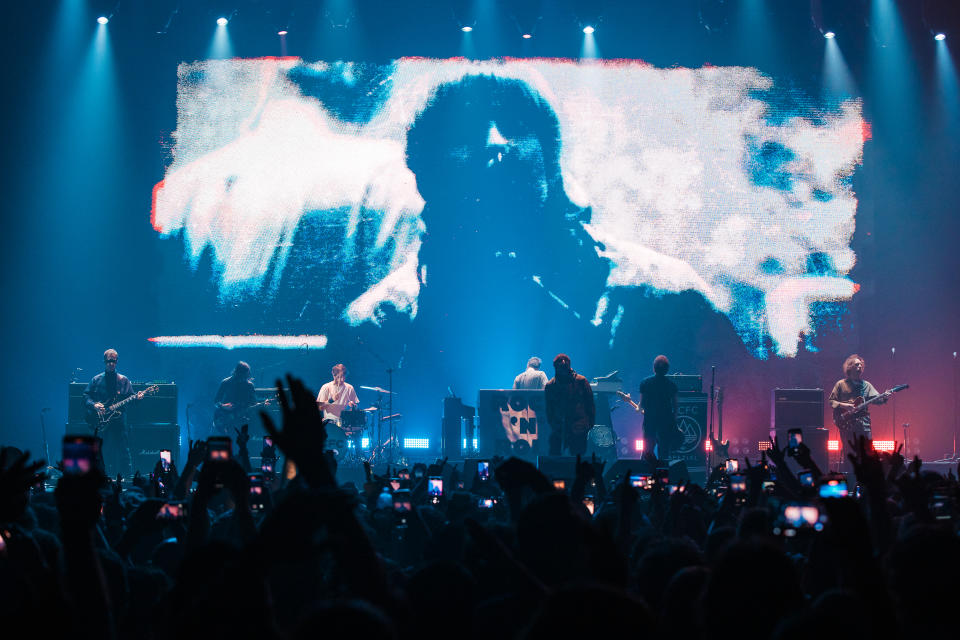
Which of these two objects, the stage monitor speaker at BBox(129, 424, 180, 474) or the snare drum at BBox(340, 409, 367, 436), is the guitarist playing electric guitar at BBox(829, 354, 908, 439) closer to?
the snare drum at BBox(340, 409, 367, 436)

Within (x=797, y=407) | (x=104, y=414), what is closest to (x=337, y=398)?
(x=104, y=414)

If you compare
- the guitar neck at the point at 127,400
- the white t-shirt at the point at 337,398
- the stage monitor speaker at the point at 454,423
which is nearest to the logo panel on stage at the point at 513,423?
the stage monitor speaker at the point at 454,423

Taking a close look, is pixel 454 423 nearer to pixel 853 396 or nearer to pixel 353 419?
pixel 353 419

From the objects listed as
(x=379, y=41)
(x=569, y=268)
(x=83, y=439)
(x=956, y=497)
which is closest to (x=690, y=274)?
(x=569, y=268)

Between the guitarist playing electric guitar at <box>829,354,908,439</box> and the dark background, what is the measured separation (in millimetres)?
2820

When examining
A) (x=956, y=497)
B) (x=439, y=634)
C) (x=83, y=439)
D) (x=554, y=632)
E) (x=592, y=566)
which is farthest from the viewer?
(x=956, y=497)

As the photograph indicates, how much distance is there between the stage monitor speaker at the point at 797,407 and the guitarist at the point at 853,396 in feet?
0.89

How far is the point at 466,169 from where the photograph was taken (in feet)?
57.3

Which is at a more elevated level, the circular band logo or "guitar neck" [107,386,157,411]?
"guitar neck" [107,386,157,411]

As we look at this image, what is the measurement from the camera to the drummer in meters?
15.8

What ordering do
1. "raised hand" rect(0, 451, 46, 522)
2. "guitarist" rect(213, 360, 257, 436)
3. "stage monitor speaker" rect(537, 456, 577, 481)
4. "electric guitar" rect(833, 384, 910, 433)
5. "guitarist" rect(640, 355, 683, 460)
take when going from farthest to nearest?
"guitarist" rect(213, 360, 257, 436) → "electric guitar" rect(833, 384, 910, 433) → "guitarist" rect(640, 355, 683, 460) → "stage monitor speaker" rect(537, 456, 577, 481) → "raised hand" rect(0, 451, 46, 522)

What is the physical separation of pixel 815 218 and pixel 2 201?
595 inches

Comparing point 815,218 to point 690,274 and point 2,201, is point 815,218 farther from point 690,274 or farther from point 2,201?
point 2,201

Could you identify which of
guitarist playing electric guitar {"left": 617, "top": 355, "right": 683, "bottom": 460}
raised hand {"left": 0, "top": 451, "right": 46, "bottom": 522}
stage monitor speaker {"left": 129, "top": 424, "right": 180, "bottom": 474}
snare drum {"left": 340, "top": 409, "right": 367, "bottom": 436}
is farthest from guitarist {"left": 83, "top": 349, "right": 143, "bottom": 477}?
raised hand {"left": 0, "top": 451, "right": 46, "bottom": 522}
